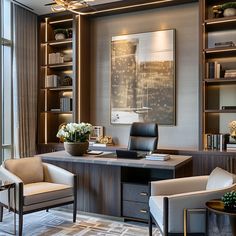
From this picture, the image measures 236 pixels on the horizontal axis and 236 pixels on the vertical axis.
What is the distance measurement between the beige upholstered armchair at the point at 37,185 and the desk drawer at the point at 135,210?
613 mm

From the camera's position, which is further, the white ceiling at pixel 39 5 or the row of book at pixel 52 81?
the row of book at pixel 52 81

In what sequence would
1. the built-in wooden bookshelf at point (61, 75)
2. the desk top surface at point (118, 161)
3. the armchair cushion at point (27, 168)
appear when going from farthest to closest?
1. the built-in wooden bookshelf at point (61, 75)
2. the armchair cushion at point (27, 168)
3. the desk top surface at point (118, 161)

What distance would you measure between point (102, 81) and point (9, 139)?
1884 mm

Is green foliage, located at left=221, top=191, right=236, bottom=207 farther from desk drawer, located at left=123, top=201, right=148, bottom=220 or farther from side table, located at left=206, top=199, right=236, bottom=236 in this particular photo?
desk drawer, located at left=123, top=201, right=148, bottom=220

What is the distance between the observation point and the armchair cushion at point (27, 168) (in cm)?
365

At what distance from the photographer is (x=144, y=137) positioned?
173 inches

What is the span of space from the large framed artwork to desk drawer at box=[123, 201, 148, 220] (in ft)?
5.76

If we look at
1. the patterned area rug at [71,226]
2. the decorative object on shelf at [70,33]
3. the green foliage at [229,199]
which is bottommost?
the patterned area rug at [71,226]

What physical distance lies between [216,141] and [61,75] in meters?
3.12

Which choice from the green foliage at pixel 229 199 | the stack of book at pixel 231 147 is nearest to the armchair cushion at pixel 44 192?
the green foliage at pixel 229 199

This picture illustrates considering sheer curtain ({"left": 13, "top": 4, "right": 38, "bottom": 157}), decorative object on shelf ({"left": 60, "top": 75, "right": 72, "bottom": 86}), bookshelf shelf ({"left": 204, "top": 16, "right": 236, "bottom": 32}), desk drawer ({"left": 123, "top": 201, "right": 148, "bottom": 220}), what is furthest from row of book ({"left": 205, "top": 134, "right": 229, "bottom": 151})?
sheer curtain ({"left": 13, "top": 4, "right": 38, "bottom": 157})

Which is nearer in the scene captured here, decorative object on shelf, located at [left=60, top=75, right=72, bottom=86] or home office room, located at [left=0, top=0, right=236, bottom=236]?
home office room, located at [left=0, top=0, right=236, bottom=236]

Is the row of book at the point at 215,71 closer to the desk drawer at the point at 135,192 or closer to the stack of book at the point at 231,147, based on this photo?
the stack of book at the point at 231,147

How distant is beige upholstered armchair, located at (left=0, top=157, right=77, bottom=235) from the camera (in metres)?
3.19
